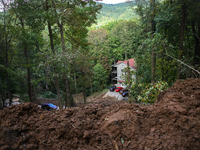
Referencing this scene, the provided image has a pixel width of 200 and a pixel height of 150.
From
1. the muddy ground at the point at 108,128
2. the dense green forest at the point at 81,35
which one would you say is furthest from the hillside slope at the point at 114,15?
the muddy ground at the point at 108,128

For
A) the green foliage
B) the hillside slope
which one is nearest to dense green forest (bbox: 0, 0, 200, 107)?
the green foliage

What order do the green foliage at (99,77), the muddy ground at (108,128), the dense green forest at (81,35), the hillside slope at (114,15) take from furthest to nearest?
the hillside slope at (114,15) < the green foliage at (99,77) < the dense green forest at (81,35) < the muddy ground at (108,128)

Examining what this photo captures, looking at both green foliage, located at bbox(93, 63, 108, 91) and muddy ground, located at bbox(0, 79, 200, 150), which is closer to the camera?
muddy ground, located at bbox(0, 79, 200, 150)

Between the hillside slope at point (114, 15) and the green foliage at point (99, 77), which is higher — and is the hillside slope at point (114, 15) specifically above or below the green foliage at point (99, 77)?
above

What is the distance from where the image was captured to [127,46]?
3459 cm

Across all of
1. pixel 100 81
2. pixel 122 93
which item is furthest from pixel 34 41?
pixel 100 81

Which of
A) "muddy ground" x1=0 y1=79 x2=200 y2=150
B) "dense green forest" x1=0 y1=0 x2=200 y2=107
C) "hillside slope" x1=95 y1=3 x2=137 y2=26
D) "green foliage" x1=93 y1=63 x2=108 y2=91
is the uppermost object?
"hillside slope" x1=95 y1=3 x2=137 y2=26

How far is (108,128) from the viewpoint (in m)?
2.36

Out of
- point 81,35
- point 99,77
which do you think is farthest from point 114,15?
point 81,35

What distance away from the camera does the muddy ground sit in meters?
2.06

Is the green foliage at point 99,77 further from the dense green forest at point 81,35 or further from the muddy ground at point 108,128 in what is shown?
the muddy ground at point 108,128

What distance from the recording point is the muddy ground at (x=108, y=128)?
6.77ft

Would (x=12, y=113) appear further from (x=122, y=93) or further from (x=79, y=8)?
(x=122, y=93)

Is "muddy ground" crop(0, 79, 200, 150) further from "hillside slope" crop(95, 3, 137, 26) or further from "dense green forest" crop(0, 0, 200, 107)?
"hillside slope" crop(95, 3, 137, 26)
